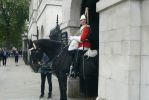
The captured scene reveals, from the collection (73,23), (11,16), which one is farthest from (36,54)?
(11,16)

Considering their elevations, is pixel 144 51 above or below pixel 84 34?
below

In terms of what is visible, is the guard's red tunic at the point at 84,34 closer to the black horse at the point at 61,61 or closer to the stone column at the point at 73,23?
the black horse at the point at 61,61

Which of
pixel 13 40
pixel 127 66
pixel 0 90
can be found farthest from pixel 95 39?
pixel 13 40

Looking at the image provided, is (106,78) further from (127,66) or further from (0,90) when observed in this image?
(0,90)

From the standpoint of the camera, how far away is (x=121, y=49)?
284 inches

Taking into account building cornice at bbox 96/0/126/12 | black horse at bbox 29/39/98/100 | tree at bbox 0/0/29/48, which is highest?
tree at bbox 0/0/29/48

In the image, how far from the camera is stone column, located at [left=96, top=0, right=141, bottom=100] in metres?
6.89

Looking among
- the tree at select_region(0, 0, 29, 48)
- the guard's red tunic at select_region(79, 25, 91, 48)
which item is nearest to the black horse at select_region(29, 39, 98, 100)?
the guard's red tunic at select_region(79, 25, 91, 48)

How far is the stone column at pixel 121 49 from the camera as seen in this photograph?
6.89m

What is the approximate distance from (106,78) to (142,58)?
4.96ft

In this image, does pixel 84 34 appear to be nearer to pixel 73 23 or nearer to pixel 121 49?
pixel 121 49

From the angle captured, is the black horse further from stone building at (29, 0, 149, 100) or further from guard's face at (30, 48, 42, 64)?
stone building at (29, 0, 149, 100)

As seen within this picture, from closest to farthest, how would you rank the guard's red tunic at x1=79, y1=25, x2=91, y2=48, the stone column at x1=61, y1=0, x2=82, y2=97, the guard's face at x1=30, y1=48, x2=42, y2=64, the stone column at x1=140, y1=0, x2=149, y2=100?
the stone column at x1=140, y1=0, x2=149, y2=100 < the guard's red tunic at x1=79, y1=25, x2=91, y2=48 < the guard's face at x1=30, y1=48, x2=42, y2=64 < the stone column at x1=61, y1=0, x2=82, y2=97

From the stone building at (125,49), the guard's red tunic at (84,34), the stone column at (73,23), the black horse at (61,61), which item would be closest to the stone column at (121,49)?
the stone building at (125,49)
